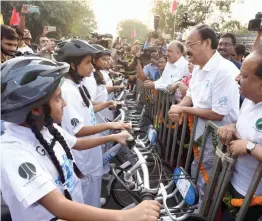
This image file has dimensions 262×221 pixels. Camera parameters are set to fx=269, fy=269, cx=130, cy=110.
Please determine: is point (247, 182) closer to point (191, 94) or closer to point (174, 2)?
point (191, 94)

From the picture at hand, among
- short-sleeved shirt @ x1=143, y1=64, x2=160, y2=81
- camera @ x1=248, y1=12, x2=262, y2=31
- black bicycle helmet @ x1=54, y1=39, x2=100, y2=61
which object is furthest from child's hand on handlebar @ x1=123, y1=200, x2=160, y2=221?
short-sleeved shirt @ x1=143, y1=64, x2=160, y2=81

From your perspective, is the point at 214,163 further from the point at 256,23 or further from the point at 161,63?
the point at 161,63

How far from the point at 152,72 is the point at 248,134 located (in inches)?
213

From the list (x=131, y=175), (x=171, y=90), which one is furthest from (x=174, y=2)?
(x=131, y=175)

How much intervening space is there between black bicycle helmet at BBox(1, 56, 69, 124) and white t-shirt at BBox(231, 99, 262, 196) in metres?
1.43

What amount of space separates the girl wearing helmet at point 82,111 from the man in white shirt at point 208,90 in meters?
0.95

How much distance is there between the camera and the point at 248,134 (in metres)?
2.02

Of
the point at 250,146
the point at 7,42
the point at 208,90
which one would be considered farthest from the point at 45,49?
the point at 250,146

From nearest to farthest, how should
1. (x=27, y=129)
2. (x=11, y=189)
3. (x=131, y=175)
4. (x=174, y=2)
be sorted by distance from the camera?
1. (x=11, y=189)
2. (x=27, y=129)
3. (x=131, y=175)
4. (x=174, y=2)

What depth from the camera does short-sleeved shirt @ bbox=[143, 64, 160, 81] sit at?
7223 mm

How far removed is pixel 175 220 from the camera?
7.01ft

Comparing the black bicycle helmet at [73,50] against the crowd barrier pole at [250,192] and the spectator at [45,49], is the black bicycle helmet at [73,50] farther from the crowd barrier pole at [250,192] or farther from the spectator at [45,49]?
the spectator at [45,49]

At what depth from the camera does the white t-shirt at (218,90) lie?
2.93 metres

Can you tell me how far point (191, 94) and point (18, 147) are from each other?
8.10 feet
